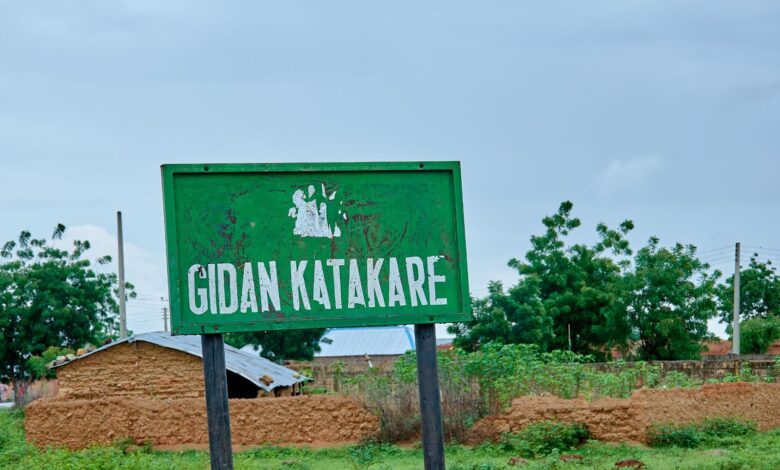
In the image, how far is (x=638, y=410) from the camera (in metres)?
15.6

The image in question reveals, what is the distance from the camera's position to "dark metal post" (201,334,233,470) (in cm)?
618

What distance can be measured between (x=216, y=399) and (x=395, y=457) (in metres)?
9.72

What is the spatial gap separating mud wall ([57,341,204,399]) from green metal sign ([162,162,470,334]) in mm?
13558

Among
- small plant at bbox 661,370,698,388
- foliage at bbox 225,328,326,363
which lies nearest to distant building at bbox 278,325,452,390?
foliage at bbox 225,328,326,363

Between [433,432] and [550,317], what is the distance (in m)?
27.4

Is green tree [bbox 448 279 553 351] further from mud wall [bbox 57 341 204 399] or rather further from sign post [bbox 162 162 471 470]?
sign post [bbox 162 162 471 470]

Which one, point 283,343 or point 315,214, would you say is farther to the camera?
point 283,343

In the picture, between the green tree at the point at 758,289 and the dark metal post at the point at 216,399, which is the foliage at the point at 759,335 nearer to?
the green tree at the point at 758,289

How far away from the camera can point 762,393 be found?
16750 mm

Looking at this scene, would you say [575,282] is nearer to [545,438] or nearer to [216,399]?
[545,438]

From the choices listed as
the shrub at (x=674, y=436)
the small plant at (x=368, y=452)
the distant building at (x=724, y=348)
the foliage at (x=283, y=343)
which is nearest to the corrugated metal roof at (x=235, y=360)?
the small plant at (x=368, y=452)

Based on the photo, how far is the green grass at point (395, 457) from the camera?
12211 mm

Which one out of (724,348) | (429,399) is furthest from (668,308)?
(429,399)

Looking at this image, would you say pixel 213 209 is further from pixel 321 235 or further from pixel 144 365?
pixel 144 365
